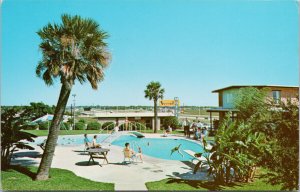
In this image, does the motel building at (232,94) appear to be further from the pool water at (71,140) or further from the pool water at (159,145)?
the pool water at (71,140)

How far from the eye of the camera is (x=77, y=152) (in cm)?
1630

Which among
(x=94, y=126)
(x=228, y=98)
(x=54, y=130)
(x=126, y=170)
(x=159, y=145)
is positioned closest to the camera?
(x=54, y=130)

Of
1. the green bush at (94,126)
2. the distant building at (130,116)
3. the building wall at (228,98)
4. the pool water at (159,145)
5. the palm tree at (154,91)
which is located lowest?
the pool water at (159,145)

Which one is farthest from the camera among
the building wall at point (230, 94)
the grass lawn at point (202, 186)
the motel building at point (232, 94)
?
the building wall at point (230, 94)

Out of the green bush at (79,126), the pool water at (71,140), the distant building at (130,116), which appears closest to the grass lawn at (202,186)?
the pool water at (71,140)

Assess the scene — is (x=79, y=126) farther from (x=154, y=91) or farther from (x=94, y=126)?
(x=154, y=91)

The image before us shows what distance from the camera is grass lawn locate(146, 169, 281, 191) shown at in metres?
9.16

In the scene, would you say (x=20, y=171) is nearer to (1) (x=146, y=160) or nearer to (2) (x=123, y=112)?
(1) (x=146, y=160)

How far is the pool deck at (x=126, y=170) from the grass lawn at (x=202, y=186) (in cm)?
47

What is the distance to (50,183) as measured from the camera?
9438mm

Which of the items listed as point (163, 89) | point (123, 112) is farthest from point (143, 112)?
point (163, 89)

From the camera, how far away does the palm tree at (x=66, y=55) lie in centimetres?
977

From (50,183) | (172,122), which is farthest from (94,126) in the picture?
(50,183)

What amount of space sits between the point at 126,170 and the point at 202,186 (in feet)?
11.2
